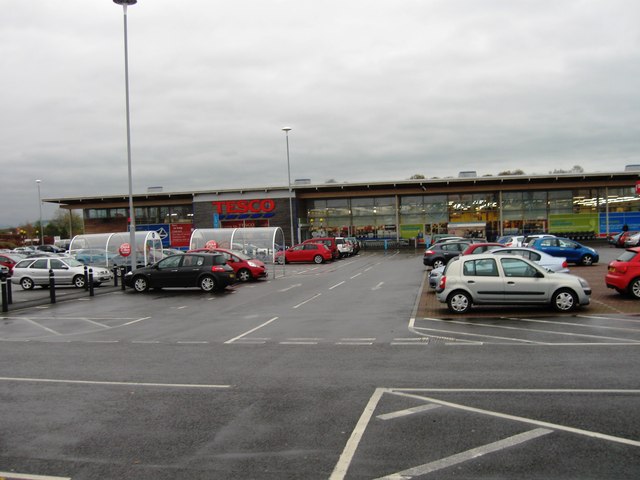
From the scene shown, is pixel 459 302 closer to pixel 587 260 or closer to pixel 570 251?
pixel 570 251

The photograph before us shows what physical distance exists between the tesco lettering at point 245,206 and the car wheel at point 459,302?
141ft

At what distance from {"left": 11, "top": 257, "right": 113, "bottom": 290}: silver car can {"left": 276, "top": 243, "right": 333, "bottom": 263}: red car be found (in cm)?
1510

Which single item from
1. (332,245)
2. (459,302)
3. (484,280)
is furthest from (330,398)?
(332,245)

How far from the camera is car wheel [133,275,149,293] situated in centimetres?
2222

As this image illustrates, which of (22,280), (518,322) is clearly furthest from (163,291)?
(518,322)

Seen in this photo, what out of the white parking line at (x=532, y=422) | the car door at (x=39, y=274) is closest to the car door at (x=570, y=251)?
the white parking line at (x=532, y=422)

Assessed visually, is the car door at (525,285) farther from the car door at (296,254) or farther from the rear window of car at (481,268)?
the car door at (296,254)

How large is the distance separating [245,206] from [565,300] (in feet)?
150

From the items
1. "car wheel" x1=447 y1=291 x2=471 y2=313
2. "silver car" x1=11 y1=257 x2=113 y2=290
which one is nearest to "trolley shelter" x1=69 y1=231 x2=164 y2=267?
"silver car" x1=11 y1=257 x2=113 y2=290

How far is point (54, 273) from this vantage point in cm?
2497

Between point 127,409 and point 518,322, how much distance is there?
876cm

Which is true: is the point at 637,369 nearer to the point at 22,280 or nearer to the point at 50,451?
the point at 50,451

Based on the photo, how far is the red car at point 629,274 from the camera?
48.6ft

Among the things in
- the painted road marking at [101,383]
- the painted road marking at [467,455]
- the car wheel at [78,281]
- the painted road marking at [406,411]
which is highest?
the painted road marking at [467,455]
